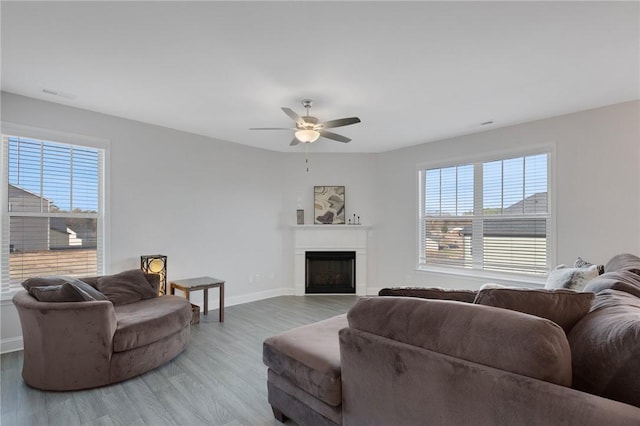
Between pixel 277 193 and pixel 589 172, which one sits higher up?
pixel 589 172

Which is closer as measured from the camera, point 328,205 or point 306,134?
point 306,134

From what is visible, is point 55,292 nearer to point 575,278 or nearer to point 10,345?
point 10,345

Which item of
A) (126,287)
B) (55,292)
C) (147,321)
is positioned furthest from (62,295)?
(126,287)

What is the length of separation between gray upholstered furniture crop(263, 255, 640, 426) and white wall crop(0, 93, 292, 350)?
3.30 m

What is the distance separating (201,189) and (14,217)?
7.08ft

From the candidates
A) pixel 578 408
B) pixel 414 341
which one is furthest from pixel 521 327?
pixel 414 341

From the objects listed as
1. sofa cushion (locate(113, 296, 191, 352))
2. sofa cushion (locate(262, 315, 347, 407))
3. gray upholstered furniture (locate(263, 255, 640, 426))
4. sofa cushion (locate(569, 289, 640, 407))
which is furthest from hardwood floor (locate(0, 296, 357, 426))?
sofa cushion (locate(569, 289, 640, 407))

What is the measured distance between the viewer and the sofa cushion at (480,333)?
115cm

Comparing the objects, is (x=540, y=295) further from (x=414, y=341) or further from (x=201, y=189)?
(x=201, y=189)

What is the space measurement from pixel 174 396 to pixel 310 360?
4.40ft

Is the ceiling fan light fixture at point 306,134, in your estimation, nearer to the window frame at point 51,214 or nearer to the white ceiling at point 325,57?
the white ceiling at point 325,57

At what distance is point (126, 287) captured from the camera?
3504mm

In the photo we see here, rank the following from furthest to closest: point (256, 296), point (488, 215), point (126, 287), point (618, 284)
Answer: point (256, 296) < point (488, 215) < point (126, 287) < point (618, 284)

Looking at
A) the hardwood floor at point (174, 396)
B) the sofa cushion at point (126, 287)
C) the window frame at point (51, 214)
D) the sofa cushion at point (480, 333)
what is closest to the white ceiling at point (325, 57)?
the window frame at point (51, 214)
